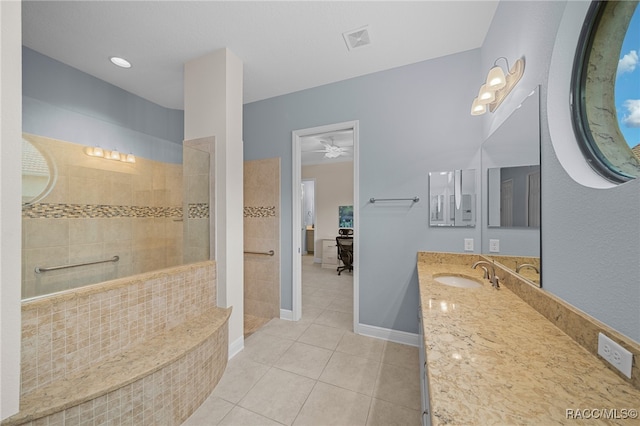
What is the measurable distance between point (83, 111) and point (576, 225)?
153 inches

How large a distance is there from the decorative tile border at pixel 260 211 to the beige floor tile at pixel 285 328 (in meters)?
1.28

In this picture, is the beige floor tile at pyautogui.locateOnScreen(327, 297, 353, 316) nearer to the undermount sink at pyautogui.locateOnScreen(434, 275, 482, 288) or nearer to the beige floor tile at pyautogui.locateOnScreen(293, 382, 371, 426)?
the beige floor tile at pyautogui.locateOnScreen(293, 382, 371, 426)

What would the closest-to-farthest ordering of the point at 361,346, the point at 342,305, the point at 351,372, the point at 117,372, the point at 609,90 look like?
the point at 609,90 → the point at 117,372 → the point at 351,372 → the point at 361,346 → the point at 342,305

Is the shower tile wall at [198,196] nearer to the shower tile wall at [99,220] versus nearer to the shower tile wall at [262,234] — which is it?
the shower tile wall at [99,220]

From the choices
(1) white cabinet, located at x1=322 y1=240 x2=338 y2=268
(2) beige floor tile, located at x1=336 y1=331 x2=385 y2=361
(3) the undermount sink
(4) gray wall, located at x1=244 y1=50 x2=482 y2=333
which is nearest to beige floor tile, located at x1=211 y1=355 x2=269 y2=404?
(2) beige floor tile, located at x1=336 y1=331 x2=385 y2=361

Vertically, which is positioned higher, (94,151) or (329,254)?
(94,151)

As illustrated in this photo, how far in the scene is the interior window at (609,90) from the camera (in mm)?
686

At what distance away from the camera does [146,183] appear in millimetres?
2412

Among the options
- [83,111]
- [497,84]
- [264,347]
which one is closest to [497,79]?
[497,84]

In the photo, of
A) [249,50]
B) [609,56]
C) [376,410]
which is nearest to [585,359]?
[609,56]

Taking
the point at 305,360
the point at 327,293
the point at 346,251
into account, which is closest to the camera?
the point at 305,360

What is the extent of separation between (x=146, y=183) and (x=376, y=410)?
2.90 meters

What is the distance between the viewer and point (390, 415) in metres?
1.46

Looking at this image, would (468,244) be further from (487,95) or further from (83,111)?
(83,111)
